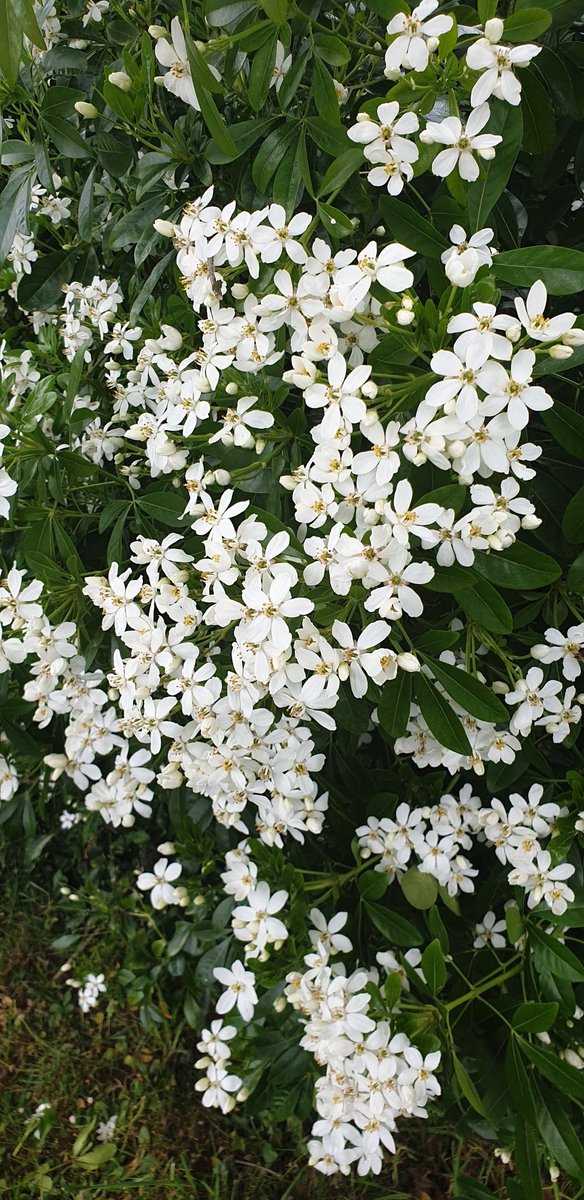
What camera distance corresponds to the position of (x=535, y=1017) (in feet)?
4.23

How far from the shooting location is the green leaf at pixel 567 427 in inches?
47.9

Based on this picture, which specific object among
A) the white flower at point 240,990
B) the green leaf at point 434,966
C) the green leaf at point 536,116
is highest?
the green leaf at point 536,116

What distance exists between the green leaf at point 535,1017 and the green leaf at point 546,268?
1.00 m

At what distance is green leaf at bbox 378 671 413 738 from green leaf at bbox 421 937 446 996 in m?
0.34

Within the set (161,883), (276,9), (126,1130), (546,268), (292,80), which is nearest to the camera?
(276,9)

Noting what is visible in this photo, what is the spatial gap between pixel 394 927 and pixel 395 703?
49 centimetres

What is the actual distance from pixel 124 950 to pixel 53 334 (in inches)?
77.8

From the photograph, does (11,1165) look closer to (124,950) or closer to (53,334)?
(124,950)

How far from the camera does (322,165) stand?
138cm

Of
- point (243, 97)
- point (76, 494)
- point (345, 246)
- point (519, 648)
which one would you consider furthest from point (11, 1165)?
point (243, 97)

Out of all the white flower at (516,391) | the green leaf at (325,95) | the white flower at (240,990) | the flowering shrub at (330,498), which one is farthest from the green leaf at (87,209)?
the white flower at (240,990)

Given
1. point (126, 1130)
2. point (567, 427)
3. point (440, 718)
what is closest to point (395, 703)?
point (440, 718)

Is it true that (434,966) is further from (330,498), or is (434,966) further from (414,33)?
(414,33)

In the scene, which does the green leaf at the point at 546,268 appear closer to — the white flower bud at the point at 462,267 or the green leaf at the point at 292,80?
the white flower bud at the point at 462,267
